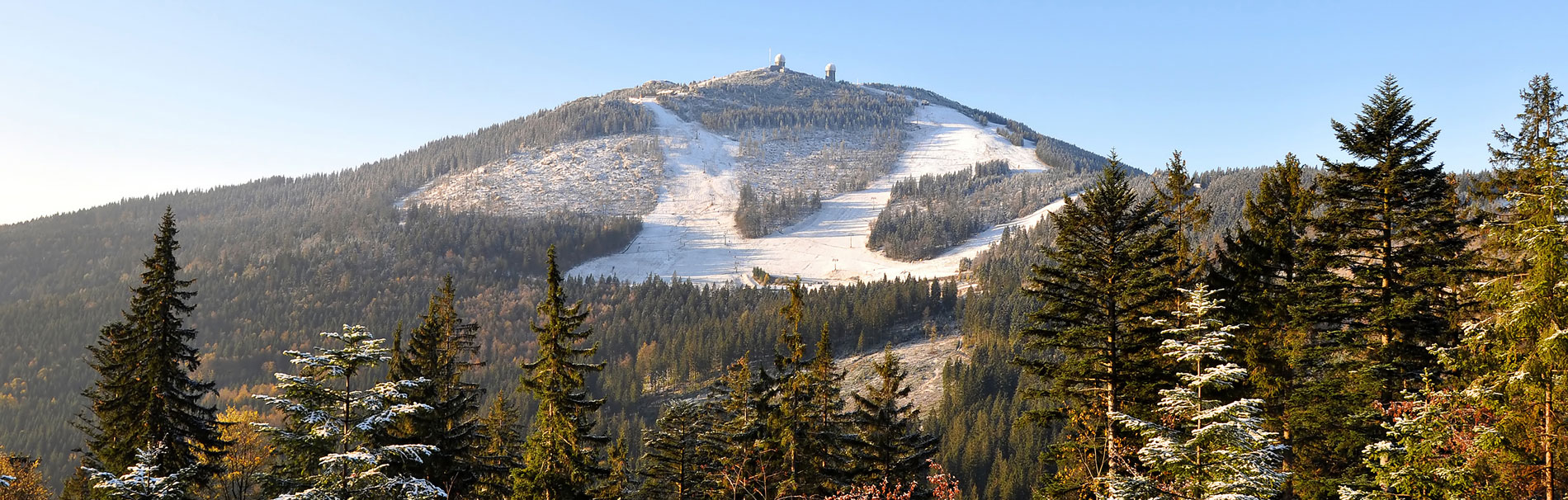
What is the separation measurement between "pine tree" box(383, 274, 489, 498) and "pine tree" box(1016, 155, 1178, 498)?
18.7m

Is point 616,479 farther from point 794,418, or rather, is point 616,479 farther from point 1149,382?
point 1149,382

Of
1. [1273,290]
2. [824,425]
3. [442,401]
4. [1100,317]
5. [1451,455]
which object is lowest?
[824,425]

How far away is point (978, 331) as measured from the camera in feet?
467

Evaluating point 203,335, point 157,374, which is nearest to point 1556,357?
point 157,374

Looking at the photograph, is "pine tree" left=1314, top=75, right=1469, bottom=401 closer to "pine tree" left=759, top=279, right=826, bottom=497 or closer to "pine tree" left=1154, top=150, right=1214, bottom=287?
"pine tree" left=1154, top=150, right=1214, bottom=287

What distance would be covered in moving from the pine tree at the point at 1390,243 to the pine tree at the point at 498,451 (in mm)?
28232

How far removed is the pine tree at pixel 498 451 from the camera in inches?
1215

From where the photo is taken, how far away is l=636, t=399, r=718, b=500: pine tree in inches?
1373

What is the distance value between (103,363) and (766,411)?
78.2 ft

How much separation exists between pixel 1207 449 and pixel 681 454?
23.4 metres

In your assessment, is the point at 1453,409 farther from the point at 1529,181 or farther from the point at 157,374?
the point at 157,374

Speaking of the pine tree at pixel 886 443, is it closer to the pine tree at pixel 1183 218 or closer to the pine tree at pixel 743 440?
the pine tree at pixel 743 440

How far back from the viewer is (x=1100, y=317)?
24.0m

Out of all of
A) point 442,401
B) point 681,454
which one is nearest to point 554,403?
point 442,401
